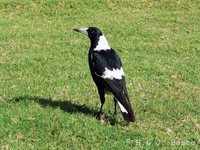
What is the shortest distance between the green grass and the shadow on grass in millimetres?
17

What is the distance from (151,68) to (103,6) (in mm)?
7415

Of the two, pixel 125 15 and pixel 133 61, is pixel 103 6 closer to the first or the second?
pixel 125 15

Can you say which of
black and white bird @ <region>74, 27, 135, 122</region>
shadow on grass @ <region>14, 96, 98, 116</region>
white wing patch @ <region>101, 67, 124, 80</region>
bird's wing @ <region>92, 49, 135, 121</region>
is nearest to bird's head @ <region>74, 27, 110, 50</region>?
black and white bird @ <region>74, 27, 135, 122</region>

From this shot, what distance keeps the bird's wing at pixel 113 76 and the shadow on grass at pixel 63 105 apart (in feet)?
2.48

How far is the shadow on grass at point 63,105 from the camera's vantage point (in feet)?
23.5

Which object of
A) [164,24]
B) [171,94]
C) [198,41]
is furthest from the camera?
[164,24]

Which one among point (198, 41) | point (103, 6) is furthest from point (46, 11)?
point (198, 41)

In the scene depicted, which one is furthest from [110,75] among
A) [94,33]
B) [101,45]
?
[94,33]

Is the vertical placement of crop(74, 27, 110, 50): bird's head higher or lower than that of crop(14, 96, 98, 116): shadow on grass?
higher

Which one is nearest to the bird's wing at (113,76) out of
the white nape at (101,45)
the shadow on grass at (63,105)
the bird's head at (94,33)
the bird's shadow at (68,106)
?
the white nape at (101,45)

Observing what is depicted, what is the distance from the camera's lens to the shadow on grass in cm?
716

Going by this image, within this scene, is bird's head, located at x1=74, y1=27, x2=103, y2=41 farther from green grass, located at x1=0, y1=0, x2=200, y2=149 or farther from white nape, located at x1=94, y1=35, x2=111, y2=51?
green grass, located at x1=0, y1=0, x2=200, y2=149

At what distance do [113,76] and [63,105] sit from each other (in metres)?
1.21

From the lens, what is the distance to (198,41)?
13.6 m
